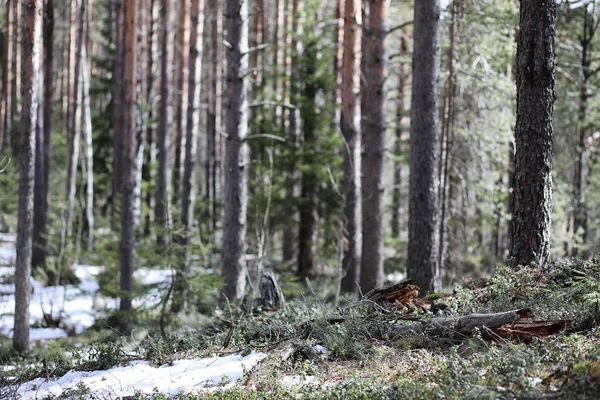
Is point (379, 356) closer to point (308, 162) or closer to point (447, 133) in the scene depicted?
point (447, 133)

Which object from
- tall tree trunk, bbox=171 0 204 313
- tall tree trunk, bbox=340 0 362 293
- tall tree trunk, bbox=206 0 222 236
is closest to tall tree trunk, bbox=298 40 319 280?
tall tree trunk, bbox=340 0 362 293

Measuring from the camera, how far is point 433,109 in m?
9.27

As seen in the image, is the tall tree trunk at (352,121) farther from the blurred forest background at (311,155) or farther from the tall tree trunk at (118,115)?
the tall tree trunk at (118,115)

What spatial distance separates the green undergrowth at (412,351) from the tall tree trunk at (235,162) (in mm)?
3488

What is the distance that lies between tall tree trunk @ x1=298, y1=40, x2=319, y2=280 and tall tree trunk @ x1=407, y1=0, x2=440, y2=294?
238 inches

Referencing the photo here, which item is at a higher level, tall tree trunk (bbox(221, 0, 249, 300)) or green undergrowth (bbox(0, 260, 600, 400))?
tall tree trunk (bbox(221, 0, 249, 300))

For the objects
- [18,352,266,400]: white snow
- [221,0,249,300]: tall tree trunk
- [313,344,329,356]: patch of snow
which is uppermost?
[221,0,249,300]: tall tree trunk

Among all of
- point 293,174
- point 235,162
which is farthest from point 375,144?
point 293,174

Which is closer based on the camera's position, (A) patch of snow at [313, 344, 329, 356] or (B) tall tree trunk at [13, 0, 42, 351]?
(A) patch of snow at [313, 344, 329, 356]

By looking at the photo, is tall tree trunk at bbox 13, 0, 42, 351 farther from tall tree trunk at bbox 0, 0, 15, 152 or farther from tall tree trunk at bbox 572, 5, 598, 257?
tall tree trunk at bbox 0, 0, 15, 152

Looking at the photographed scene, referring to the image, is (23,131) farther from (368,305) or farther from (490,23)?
(490,23)

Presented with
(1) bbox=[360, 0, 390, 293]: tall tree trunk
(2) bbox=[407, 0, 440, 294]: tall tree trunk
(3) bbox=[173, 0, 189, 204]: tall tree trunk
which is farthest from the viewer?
(3) bbox=[173, 0, 189, 204]: tall tree trunk

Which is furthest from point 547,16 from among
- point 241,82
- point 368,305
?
point 241,82

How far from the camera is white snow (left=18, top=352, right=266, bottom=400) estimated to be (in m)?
5.50
